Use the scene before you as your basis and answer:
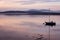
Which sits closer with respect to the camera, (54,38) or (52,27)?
(54,38)

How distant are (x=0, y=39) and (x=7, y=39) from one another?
16.6 inches

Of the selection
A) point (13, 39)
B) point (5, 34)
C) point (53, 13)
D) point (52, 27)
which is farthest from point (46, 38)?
point (53, 13)

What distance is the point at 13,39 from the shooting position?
1280 cm

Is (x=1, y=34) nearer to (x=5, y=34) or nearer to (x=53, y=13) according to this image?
(x=5, y=34)

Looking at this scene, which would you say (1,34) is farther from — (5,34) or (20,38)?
(20,38)

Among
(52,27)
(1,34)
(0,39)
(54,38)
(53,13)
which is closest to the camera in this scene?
(0,39)

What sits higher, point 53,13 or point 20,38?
point 53,13

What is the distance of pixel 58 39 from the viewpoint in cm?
1305

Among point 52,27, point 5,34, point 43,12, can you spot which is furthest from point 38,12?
point 5,34

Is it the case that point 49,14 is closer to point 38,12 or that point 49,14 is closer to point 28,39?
point 38,12

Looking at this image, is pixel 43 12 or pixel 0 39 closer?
pixel 0 39

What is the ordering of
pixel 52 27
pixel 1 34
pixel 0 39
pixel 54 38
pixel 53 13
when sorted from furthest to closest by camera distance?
pixel 53 13, pixel 52 27, pixel 1 34, pixel 54 38, pixel 0 39

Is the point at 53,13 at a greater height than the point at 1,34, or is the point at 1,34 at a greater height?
the point at 53,13

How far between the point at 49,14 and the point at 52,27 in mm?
12473
